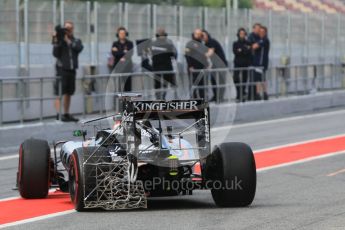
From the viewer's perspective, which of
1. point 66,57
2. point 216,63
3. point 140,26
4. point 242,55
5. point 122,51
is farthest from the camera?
point 140,26

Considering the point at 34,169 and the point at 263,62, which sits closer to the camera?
the point at 34,169

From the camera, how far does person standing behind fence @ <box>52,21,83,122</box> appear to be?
23.7 m

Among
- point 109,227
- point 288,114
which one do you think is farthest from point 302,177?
point 288,114

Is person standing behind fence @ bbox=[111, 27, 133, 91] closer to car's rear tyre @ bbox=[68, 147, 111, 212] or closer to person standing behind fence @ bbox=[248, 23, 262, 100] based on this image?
person standing behind fence @ bbox=[248, 23, 262, 100]

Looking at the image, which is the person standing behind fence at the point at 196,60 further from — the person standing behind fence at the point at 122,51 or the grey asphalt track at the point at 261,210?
the grey asphalt track at the point at 261,210

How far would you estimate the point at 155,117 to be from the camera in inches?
507

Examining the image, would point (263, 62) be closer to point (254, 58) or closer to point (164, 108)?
point (254, 58)

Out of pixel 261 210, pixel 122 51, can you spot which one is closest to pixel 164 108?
pixel 261 210

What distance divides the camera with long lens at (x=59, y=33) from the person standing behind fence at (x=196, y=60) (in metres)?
4.65

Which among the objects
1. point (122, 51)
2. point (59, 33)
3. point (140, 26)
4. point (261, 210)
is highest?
point (140, 26)

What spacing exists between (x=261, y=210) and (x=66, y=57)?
1184 centimetres

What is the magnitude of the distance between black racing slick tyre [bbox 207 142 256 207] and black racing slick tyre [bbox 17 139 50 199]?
210 cm

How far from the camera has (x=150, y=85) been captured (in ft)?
93.7

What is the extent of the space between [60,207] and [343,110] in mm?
20667
